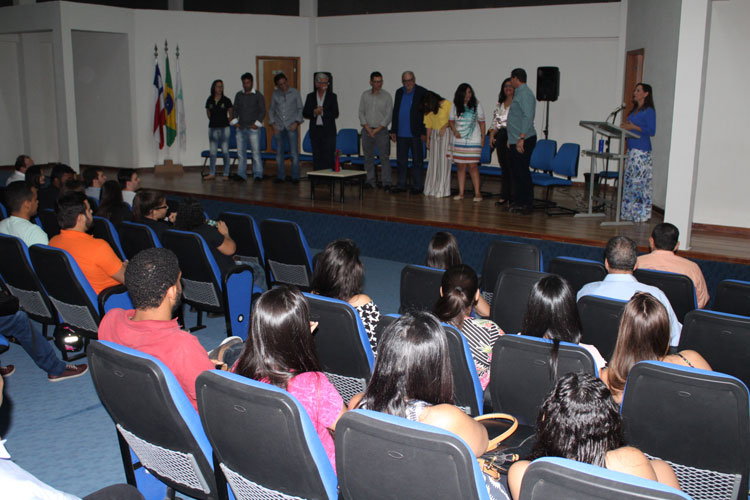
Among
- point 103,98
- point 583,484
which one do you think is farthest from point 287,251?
point 103,98

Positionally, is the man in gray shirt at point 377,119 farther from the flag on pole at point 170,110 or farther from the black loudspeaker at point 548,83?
the flag on pole at point 170,110

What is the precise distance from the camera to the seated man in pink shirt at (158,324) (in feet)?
7.60

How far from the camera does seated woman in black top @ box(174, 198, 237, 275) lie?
4.66 metres

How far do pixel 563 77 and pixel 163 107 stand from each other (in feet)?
22.0

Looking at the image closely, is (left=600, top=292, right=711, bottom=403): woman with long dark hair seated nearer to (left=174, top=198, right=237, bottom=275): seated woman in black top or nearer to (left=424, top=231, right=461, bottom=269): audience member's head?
(left=424, top=231, right=461, bottom=269): audience member's head

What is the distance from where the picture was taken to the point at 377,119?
916 cm

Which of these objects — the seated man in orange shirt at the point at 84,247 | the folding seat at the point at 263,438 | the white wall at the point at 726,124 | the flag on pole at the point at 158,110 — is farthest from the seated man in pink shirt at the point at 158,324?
the flag on pole at the point at 158,110

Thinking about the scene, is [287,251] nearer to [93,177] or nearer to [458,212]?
[93,177]

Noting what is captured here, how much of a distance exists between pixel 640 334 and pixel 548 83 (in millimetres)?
7580

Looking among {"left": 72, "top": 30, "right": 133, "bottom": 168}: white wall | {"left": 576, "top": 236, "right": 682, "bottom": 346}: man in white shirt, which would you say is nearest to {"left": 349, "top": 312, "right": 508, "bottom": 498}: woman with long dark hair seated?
{"left": 576, "top": 236, "right": 682, "bottom": 346}: man in white shirt

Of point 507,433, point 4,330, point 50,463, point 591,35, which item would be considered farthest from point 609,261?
point 591,35

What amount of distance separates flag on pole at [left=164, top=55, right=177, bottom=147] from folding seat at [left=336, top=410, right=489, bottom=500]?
1086 cm

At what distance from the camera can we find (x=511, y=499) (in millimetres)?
1804

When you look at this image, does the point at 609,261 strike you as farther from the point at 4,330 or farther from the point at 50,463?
the point at 4,330
